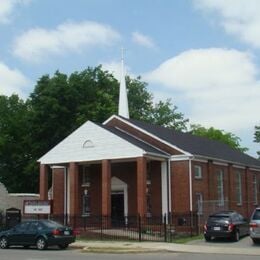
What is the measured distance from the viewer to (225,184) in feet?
148

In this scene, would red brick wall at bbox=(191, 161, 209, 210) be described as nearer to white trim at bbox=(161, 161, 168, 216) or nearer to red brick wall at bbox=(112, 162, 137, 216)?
white trim at bbox=(161, 161, 168, 216)

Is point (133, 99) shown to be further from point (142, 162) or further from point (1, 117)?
point (142, 162)

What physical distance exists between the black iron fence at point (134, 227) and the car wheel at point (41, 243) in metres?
6.29

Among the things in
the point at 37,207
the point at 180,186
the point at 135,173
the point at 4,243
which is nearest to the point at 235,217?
the point at 180,186

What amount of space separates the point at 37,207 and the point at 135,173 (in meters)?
7.75

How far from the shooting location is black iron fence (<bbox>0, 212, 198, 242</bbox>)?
34.0 metres

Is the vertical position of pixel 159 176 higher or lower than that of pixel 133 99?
lower

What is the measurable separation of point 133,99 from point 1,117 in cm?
1760

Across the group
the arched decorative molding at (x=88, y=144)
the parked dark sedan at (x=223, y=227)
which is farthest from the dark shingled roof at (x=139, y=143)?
the parked dark sedan at (x=223, y=227)

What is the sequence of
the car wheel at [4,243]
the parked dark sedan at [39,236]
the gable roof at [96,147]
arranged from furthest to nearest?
the gable roof at [96,147] → the car wheel at [4,243] → the parked dark sedan at [39,236]

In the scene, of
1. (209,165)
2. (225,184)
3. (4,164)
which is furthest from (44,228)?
(4,164)

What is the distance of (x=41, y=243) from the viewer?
28.3 m

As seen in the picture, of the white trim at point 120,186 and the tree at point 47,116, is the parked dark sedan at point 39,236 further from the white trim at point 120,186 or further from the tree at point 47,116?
the tree at point 47,116

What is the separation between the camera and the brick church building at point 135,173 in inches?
1517
